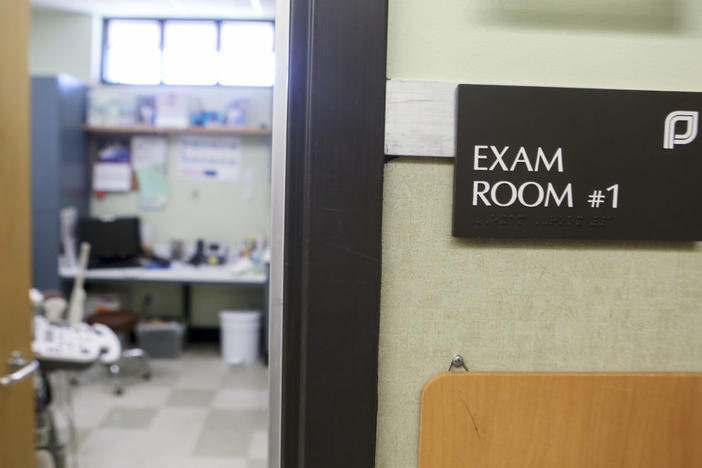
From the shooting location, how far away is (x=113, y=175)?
472 cm

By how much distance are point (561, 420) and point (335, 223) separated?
43cm

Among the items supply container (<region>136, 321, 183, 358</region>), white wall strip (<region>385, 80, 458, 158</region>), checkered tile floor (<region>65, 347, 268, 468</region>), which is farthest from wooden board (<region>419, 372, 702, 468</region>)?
supply container (<region>136, 321, 183, 358</region>)

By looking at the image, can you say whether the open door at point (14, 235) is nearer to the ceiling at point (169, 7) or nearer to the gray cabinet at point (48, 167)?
the gray cabinet at point (48, 167)

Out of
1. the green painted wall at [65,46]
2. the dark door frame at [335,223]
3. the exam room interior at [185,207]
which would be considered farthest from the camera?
the green painted wall at [65,46]

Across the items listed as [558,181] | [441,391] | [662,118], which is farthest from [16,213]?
[662,118]

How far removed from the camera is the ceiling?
4398mm

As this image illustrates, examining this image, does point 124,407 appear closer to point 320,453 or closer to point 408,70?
point 320,453

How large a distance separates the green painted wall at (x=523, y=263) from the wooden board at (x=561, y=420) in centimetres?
2

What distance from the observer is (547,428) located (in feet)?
2.69

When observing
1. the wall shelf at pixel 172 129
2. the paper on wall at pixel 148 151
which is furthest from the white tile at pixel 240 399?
the paper on wall at pixel 148 151

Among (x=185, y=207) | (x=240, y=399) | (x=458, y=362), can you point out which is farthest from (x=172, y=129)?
(x=458, y=362)

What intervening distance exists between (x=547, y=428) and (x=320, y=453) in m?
0.33

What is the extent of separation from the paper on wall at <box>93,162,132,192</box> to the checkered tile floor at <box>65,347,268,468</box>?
4.98ft

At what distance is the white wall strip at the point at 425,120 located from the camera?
78cm
